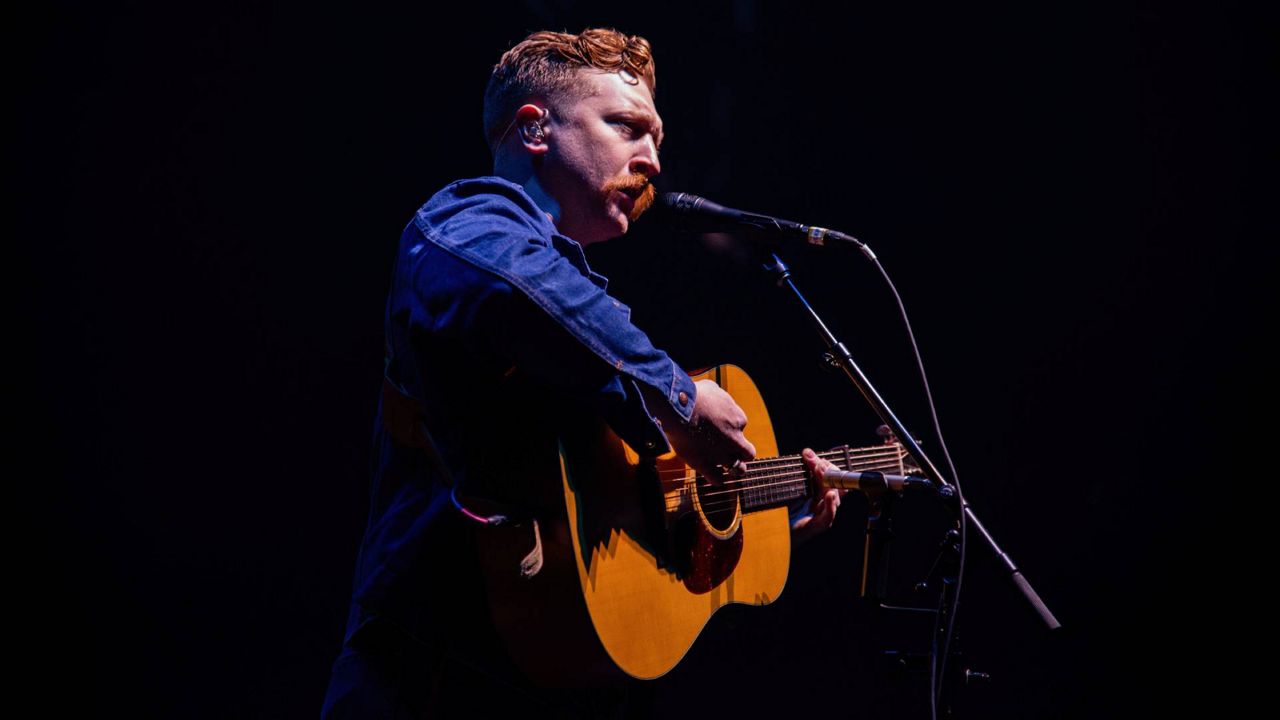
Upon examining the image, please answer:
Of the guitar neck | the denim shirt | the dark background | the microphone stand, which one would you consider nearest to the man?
the denim shirt

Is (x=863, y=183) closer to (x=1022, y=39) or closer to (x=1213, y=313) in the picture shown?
(x=1022, y=39)

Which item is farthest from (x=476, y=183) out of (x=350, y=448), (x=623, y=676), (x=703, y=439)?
(x=350, y=448)

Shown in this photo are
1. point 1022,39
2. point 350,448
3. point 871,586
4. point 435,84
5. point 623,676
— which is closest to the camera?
point 623,676

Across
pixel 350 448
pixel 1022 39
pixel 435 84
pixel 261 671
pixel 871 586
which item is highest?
pixel 1022 39

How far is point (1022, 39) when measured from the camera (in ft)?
10.7

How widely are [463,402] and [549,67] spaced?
0.83 metres

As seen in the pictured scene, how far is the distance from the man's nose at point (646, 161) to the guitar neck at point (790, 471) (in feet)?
2.38

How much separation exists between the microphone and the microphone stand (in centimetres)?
10

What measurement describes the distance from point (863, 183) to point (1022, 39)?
2.94 feet

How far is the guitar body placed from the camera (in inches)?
49.3

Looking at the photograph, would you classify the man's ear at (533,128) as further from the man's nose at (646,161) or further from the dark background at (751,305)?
the dark background at (751,305)

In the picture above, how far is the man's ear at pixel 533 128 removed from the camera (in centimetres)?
162

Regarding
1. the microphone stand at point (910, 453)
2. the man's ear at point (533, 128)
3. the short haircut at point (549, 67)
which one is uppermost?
the short haircut at point (549, 67)

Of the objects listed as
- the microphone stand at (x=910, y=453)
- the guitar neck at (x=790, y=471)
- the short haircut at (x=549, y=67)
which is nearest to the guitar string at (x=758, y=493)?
the guitar neck at (x=790, y=471)
